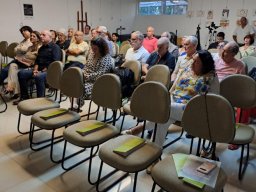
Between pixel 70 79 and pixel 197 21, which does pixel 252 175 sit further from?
pixel 197 21

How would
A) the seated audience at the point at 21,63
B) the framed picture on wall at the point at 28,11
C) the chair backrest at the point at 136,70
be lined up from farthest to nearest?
the framed picture on wall at the point at 28,11
the seated audience at the point at 21,63
the chair backrest at the point at 136,70

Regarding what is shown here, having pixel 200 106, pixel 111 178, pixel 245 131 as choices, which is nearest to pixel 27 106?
pixel 111 178

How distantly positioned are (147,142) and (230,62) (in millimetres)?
1847

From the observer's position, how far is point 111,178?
2.19 m

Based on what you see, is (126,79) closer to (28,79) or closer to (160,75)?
(160,75)

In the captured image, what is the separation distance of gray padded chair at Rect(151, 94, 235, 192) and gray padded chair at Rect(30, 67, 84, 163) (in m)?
1.10

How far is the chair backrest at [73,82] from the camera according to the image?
8.49 feet

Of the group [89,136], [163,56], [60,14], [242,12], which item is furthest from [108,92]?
[242,12]

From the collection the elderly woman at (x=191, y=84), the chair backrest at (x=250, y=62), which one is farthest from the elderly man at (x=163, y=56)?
the chair backrest at (x=250, y=62)

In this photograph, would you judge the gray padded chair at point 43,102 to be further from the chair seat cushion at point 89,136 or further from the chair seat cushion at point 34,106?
the chair seat cushion at point 89,136

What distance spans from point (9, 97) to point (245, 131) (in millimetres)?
3913

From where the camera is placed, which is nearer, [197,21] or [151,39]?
[151,39]

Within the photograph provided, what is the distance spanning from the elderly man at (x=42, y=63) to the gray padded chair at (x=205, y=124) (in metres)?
2.83

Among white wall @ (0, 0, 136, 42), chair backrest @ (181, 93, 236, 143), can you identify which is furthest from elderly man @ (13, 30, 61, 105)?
chair backrest @ (181, 93, 236, 143)
